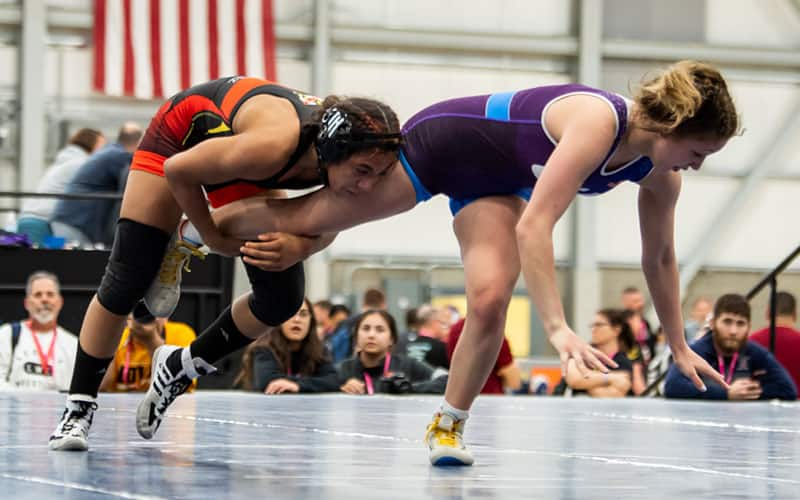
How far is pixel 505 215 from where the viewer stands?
320cm

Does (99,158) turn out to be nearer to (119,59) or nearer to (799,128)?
(119,59)

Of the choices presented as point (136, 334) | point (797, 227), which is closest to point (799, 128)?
point (797, 227)

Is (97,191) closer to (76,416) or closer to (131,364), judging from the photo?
(131,364)

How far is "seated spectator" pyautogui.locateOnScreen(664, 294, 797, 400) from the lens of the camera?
20.2 feet

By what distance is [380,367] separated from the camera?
6.61 metres

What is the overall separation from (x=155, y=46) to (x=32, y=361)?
7.10 metres

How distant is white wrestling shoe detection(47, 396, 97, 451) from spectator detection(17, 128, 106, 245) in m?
4.62

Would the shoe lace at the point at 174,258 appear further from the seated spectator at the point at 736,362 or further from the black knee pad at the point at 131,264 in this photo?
the seated spectator at the point at 736,362

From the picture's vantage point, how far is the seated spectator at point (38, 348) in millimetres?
6172

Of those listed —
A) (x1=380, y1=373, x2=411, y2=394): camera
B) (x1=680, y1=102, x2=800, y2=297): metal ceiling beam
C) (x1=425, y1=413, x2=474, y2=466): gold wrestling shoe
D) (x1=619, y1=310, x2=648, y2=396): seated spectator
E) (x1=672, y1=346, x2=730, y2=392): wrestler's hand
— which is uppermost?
(x1=680, y1=102, x2=800, y2=297): metal ceiling beam

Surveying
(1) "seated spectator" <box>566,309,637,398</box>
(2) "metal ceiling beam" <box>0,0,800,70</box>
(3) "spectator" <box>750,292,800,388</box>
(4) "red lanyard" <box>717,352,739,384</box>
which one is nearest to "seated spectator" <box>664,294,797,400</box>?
(4) "red lanyard" <box>717,352,739,384</box>

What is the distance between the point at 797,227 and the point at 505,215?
12.6 m

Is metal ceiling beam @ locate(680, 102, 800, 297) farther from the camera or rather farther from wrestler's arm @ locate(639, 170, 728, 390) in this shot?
wrestler's arm @ locate(639, 170, 728, 390)

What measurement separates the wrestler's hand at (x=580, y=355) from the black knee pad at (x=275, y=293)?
103 cm
